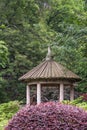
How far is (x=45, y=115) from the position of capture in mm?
6012

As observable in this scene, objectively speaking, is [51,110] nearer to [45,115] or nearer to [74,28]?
[45,115]

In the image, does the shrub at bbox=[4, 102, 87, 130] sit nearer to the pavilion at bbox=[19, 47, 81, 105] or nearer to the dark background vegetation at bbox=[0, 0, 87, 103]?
the pavilion at bbox=[19, 47, 81, 105]

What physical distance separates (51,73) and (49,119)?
11.5 meters

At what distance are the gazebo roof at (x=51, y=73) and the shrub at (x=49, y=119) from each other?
10.8 meters

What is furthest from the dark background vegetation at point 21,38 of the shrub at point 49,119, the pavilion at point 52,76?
the shrub at point 49,119

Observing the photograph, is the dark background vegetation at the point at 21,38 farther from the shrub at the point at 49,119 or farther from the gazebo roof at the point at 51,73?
the shrub at the point at 49,119

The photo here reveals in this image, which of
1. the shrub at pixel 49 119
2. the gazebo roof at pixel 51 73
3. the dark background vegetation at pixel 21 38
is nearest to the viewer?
the shrub at pixel 49 119

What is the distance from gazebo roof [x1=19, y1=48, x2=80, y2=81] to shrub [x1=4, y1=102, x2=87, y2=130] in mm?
10847

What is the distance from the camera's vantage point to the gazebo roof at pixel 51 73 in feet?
56.4

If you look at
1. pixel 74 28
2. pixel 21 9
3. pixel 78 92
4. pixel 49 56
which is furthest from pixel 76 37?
pixel 21 9

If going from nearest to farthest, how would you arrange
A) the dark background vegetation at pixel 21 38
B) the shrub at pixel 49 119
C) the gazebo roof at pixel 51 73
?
the shrub at pixel 49 119 → the gazebo roof at pixel 51 73 → the dark background vegetation at pixel 21 38

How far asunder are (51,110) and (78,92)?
1697 cm

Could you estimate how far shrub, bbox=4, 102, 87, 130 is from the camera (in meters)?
5.88

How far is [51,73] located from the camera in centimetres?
1744
